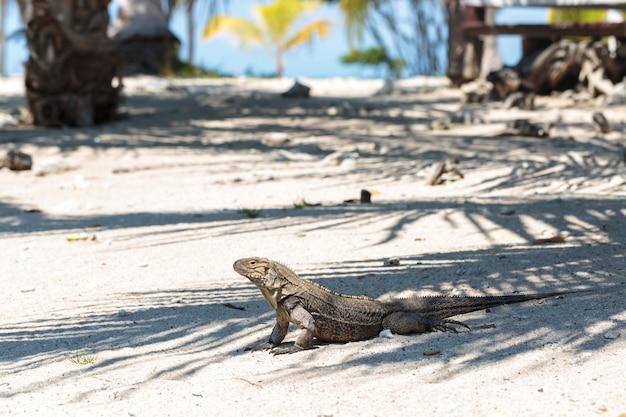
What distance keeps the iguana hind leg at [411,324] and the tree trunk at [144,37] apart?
16576mm

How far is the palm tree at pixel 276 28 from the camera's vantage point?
1193 inches

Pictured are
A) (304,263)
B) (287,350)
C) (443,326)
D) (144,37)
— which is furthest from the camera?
→ (144,37)

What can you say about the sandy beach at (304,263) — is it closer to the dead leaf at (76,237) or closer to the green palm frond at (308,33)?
the dead leaf at (76,237)

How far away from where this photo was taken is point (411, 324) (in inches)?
156

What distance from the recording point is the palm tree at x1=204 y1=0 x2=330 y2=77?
30.3 metres

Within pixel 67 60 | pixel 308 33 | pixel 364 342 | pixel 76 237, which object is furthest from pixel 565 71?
pixel 308 33

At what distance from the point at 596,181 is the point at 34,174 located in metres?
5.07

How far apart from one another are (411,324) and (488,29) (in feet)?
37.9

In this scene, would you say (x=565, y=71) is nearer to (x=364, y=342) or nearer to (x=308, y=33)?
(x=364, y=342)

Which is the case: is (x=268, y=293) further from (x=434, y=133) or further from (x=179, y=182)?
(x=434, y=133)

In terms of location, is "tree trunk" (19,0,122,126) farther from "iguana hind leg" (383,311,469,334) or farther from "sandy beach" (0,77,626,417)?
"iguana hind leg" (383,311,469,334)

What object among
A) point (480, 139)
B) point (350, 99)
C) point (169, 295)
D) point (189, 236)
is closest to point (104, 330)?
point (169, 295)

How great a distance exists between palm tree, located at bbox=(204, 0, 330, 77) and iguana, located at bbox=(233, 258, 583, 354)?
88.4 ft

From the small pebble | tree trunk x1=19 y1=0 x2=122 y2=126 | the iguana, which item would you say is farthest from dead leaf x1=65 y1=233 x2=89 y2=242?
tree trunk x1=19 y1=0 x2=122 y2=126
